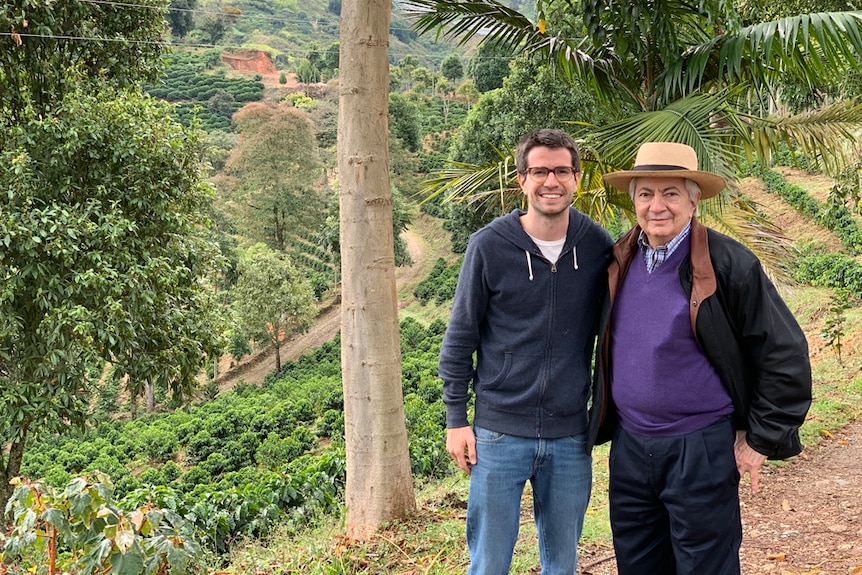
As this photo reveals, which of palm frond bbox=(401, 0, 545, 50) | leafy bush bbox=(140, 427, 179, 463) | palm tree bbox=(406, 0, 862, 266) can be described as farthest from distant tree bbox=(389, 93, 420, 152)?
palm tree bbox=(406, 0, 862, 266)

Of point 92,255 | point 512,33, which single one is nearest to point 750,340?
point 512,33

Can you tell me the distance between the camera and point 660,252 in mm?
2635

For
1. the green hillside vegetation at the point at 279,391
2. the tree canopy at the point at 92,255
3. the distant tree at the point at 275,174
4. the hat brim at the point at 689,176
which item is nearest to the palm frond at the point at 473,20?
the green hillside vegetation at the point at 279,391

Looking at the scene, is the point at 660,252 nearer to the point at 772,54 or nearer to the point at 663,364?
the point at 663,364

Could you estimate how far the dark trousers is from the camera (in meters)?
2.53

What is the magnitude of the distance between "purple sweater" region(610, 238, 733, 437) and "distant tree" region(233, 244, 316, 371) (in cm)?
2527

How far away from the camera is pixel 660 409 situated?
255cm

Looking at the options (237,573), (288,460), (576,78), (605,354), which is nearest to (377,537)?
(237,573)

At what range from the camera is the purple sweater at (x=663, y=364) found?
2.52m

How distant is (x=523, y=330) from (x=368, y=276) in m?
1.98

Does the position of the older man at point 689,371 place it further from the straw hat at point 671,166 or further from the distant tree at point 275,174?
the distant tree at point 275,174

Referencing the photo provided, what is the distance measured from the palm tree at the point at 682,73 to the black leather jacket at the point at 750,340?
2.66 m

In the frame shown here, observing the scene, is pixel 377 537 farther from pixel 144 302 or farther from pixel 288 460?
pixel 288 460

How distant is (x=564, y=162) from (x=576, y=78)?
4318 mm
